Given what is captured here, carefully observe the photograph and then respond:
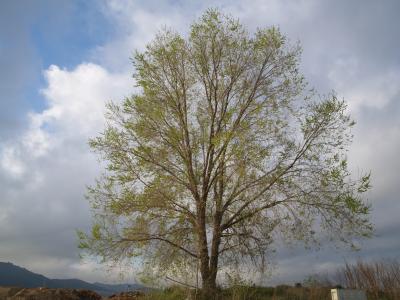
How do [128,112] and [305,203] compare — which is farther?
[128,112]

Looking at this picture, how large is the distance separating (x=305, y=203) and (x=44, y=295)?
11.1 m

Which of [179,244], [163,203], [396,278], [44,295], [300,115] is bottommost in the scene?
[44,295]

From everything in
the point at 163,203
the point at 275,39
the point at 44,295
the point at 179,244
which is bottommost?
the point at 44,295

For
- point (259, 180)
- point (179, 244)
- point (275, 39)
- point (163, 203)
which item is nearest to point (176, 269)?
point (179, 244)

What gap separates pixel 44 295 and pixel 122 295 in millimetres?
3560

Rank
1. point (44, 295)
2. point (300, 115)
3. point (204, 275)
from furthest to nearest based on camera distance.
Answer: point (300, 115) < point (204, 275) < point (44, 295)

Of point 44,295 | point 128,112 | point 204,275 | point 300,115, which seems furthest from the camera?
point 128,112

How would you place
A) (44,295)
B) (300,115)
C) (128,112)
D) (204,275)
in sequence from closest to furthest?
(44,295)
(204,275)
(300,115)
(128,112)

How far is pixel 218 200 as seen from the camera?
57.4 ft

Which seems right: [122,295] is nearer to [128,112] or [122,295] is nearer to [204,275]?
[204,275]

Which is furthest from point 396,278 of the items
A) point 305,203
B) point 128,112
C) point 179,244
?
point 128,112

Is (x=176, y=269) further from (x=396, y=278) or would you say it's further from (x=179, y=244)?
(x=396, y=278)

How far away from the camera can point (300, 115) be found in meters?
18.0

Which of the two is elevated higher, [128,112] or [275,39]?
[275,39]
